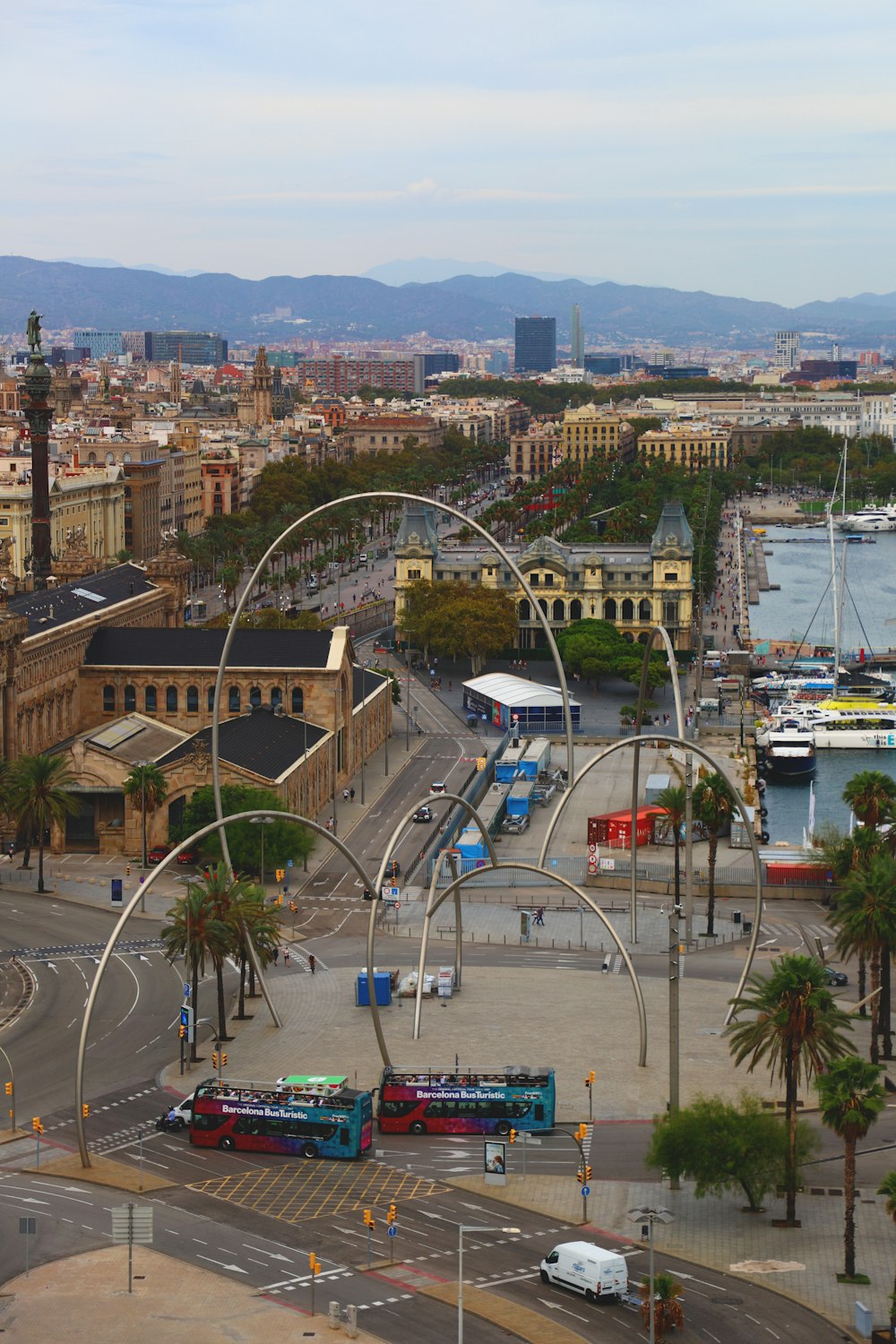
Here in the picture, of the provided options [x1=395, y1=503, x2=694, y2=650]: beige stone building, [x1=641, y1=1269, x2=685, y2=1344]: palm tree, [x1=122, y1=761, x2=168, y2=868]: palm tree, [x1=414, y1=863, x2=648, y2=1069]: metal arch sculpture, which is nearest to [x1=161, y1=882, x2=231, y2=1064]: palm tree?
[x1=414, y1=863, x2=648, y2=1069]: metal arch sculpture

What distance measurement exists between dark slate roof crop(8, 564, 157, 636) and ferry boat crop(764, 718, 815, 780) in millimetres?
39997

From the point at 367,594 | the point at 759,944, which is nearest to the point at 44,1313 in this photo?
the point at 759,944

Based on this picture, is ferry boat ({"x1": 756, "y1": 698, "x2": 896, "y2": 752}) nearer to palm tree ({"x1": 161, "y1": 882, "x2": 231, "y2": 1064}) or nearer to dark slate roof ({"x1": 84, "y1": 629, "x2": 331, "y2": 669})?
dark slate roof ({"x1": 84, "y1": 629, "x2": 331, "y2": 669})

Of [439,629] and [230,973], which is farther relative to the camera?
[439,629]

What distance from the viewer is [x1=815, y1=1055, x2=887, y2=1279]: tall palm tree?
5206 cm

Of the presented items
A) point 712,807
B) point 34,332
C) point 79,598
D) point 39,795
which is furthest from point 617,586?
point 39,795

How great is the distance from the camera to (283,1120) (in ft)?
200

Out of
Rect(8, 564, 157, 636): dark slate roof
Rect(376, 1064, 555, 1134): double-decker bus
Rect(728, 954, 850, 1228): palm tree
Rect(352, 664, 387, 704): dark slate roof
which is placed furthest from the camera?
Rect(352, 664, 387, 704): dark slate roof

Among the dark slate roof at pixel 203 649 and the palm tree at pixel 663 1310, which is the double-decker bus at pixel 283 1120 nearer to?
the palm tree at pixel 663 1310

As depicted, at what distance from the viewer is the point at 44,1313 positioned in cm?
4944

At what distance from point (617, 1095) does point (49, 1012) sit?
21134mm

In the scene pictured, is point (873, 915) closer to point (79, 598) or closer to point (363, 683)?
point (363, 683)

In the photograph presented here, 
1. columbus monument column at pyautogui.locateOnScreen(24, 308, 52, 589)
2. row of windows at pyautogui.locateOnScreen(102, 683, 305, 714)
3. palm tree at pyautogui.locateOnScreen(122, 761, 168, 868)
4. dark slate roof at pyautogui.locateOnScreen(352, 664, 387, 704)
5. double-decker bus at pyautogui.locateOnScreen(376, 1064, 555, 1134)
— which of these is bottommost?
double-decker bus at pyautogui.locateOnScreen(376, 1064, 555, 1134)

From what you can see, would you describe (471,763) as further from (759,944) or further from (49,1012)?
(49,1012)
